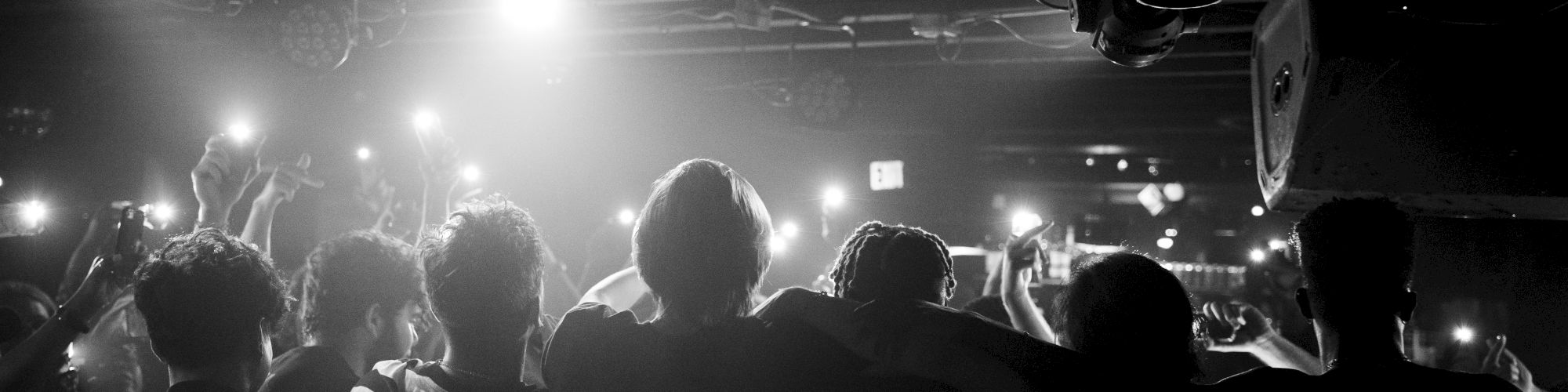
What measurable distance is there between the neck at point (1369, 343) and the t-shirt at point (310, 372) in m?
2.11

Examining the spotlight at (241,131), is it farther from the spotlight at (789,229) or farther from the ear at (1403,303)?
the ear at (1403,303)

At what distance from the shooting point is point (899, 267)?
5.01 feet

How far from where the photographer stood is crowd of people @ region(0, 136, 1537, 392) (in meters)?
1.30

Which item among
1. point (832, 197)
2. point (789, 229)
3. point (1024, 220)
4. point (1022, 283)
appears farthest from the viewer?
point (1024, 220)

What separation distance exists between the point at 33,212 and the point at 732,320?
730 cm

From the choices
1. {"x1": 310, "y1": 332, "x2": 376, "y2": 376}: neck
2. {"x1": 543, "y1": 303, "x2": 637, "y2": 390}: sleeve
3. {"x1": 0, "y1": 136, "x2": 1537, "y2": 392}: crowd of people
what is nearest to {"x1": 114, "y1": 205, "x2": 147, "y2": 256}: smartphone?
{"x1": 0, "y1": 136, "x2": 1537, "y2": 392}: crowd of people

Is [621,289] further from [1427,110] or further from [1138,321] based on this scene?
[1427,110]

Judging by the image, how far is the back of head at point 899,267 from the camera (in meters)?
1.53

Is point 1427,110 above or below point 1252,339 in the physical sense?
above

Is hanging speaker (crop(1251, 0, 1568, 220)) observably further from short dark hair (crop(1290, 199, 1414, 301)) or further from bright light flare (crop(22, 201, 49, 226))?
bright light flare (crop(22, 201, 49, 226))

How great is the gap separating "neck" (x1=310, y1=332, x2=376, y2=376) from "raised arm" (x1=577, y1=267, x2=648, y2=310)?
31.8 inches

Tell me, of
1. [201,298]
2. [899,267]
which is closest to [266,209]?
[201,298]

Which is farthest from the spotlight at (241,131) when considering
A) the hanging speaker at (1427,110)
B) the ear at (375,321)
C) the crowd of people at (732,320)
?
the hanging speaker at (1427,110)

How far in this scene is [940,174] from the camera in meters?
8.27
